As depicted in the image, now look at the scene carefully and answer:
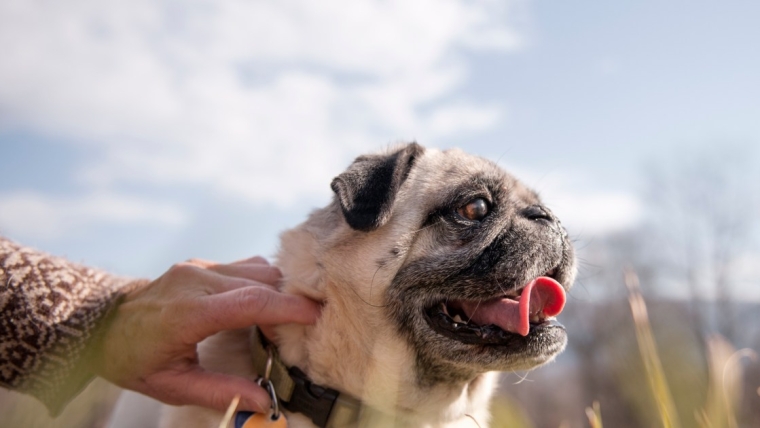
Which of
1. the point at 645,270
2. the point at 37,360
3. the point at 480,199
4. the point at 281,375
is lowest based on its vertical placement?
the point at 645,270

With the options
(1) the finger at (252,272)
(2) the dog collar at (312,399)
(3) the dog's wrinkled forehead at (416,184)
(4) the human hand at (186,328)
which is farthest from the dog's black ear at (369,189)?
(2) the dog collar at (312,399)

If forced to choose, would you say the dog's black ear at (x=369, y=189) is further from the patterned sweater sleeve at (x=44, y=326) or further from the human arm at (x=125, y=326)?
the patterned sweater sleeve at (x=44, y=326)

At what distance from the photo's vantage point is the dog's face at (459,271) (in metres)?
3.02

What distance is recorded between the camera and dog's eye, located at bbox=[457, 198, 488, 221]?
132 inches

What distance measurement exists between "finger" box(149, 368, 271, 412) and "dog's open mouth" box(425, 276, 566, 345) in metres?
0.98

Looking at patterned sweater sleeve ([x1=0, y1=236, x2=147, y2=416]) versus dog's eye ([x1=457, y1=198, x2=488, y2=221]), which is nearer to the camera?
patterned sweater sleeve ([x1=0, y1=236, x2=147, y2=416])

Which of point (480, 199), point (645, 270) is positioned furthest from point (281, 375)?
point (645, 270)

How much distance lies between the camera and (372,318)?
313 cm

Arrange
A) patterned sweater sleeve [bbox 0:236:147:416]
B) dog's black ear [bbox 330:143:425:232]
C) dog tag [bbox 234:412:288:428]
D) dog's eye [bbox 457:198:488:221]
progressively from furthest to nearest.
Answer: dog's eye [bbox 457:198:488:221], dog's black ear [bbox 330:143:425:232], patterned sweater sleeve [bbox 0:236:147:416], dog tag [bbox 234:412:288:428]

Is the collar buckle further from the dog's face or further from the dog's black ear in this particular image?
the dog's black ear

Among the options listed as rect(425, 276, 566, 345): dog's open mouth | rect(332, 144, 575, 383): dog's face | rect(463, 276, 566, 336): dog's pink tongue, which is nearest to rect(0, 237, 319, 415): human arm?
rect(332, 144, 575, 383): dog's face

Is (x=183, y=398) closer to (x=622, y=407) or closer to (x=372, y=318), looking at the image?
(x=372, y=318)

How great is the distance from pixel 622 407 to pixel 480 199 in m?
38.0

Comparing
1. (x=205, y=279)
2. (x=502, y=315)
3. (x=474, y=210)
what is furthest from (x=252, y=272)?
(x=502, y=315)
